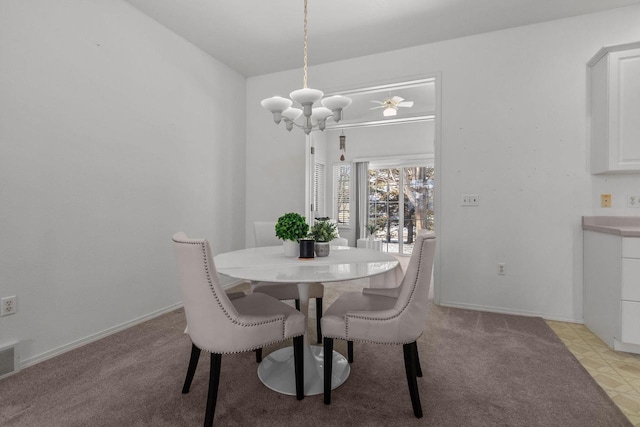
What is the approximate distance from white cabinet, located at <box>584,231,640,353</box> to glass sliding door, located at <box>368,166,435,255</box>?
3.99m

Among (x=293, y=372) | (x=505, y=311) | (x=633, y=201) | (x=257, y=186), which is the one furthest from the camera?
(x=257, y=186)

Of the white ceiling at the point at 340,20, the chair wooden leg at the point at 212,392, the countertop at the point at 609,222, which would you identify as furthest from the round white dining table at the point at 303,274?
the white ceiling at the point at 340,20

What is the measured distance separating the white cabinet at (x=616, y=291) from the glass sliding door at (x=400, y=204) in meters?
3.99

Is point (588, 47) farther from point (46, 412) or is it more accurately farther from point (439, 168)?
point (46, 412)

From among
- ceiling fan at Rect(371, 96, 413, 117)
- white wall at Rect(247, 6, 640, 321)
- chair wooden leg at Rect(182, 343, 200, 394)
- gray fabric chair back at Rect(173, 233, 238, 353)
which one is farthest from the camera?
ceiling fan at Rect(371, 96, 413, 117)

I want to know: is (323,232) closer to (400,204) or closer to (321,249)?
(321,249)

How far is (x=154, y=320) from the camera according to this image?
2754 mm

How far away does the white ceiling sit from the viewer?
2578 millimetres

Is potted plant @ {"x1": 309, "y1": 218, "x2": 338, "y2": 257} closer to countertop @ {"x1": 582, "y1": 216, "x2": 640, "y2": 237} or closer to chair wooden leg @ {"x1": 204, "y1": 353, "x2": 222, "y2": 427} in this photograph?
chair wooden leg @ {"x1": 204, "y1": 353, "x2": 222, "y2": 427}

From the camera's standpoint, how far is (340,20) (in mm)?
2807

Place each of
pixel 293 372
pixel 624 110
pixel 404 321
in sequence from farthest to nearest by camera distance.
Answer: pixel 624 110 → pixel 293 372 → pixel 404 321

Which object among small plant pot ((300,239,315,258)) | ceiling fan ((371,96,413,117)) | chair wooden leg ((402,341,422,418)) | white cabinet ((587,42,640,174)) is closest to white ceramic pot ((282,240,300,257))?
small plant pot ((300,239,315,258))

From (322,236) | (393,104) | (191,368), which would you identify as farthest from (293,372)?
(393,104)

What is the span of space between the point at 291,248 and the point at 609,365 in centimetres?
214
